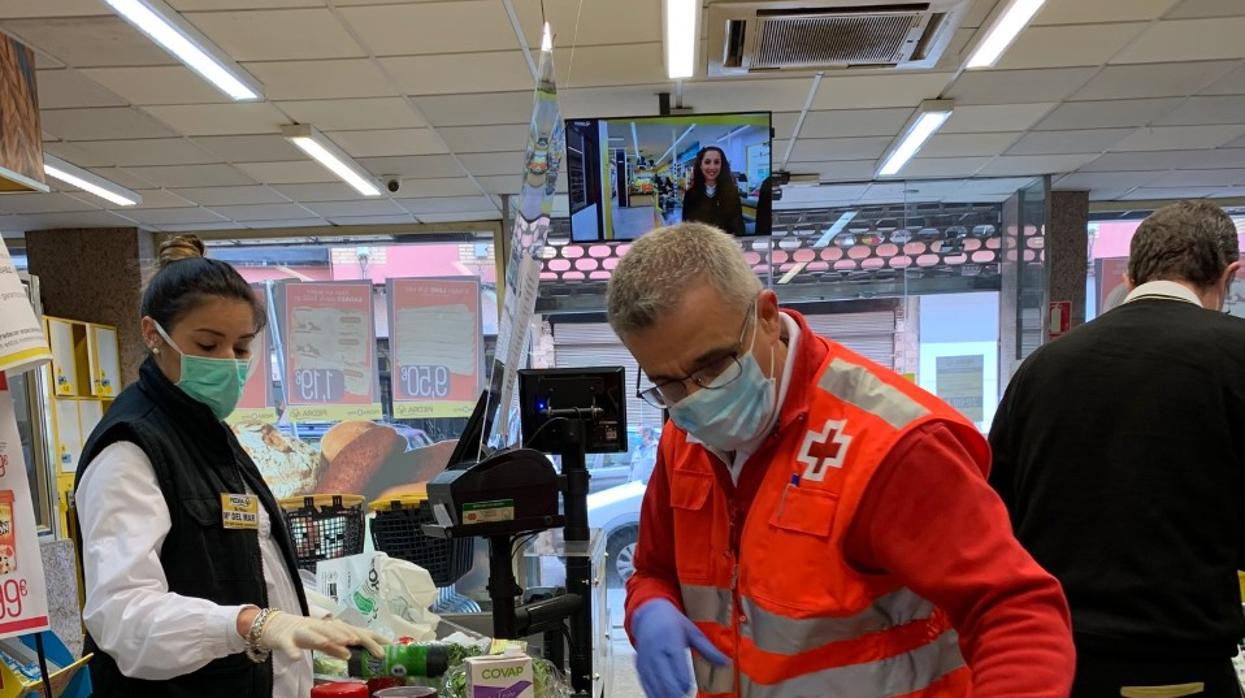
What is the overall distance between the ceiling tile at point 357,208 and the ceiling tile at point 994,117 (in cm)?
358

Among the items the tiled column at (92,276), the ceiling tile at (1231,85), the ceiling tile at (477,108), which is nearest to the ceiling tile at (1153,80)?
the ceiling tile at (1231,85)

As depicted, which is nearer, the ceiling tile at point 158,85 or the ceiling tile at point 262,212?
the ceiling tile at point 158,85

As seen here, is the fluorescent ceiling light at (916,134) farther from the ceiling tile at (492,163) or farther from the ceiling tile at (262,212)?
the ceiling tile at (262,212)

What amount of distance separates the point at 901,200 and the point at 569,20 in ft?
12.3

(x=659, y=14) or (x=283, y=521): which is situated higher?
(x=659, y=14)

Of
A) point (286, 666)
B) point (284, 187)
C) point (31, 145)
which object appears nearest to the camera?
point (286, 666)

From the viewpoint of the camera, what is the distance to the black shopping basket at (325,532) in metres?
3.21

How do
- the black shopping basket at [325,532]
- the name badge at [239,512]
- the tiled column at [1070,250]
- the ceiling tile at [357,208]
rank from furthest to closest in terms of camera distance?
the tiled column at [1070,250] → the ceiling tile at [357,208] → the black shopping basket at [325,532] → the name badge at [239,512]

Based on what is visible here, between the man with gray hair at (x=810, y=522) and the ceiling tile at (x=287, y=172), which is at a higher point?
the ceiling tile at (x=287, y=172)

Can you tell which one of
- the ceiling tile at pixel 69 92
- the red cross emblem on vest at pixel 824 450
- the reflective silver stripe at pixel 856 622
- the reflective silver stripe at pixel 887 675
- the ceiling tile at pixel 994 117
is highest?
the ceiling tile at pixel 69 92

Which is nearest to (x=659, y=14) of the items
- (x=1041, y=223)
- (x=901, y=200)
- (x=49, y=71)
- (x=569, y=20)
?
(x=569, y=20)

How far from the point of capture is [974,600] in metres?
0.97

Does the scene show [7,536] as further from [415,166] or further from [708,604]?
[415,166]

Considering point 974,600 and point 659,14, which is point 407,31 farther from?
point 974,600
